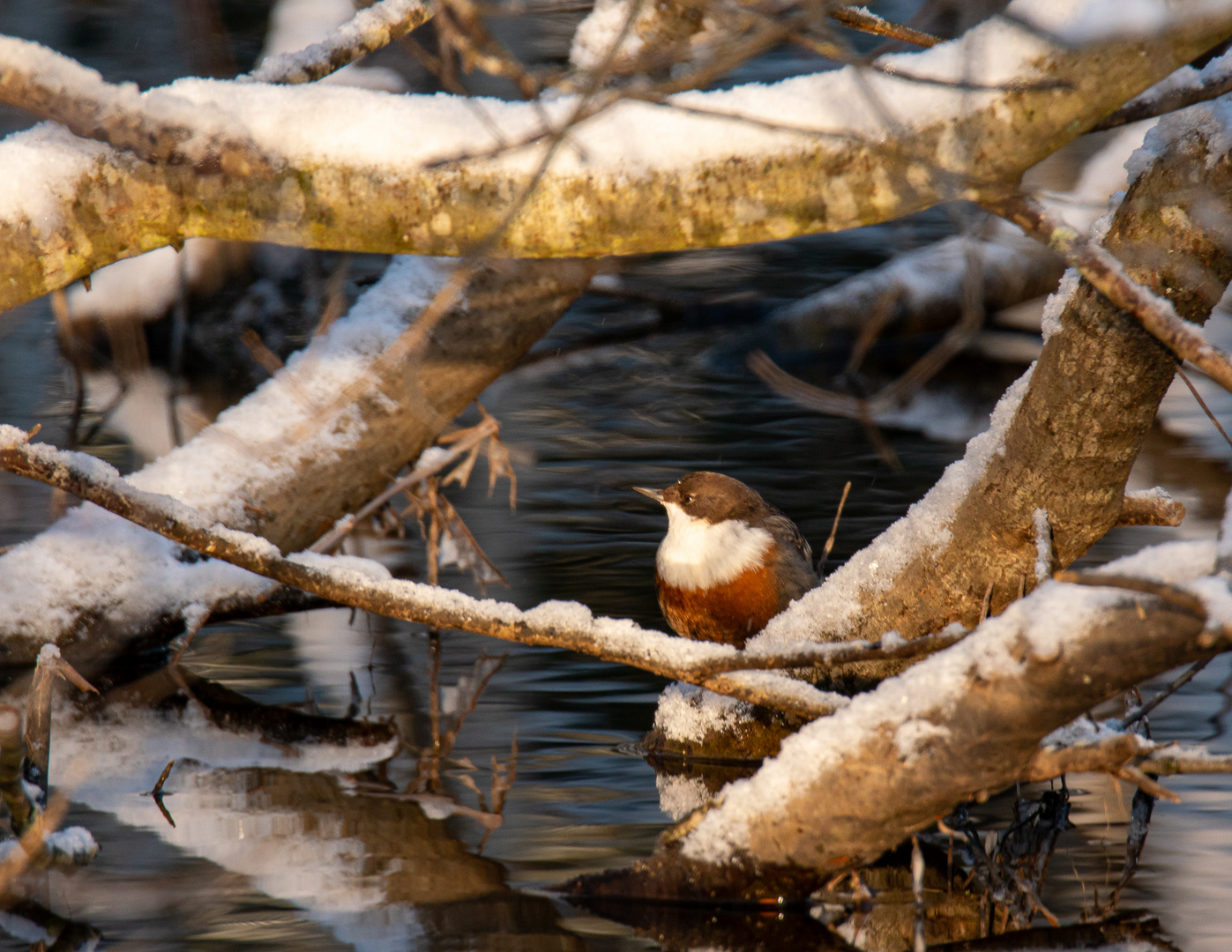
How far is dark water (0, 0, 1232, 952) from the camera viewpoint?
9.97ft

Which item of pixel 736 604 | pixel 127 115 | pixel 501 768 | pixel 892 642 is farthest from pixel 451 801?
pixel 127 115

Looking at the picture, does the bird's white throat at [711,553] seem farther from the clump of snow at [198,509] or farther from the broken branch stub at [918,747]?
the broken branch stub at [918,747]

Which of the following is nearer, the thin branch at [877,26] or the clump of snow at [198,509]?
the thin branch at [877,26]

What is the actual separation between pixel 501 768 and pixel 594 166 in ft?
6.17

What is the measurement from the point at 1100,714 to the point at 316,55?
319cm

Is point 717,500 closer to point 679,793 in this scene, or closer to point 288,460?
point 679,793

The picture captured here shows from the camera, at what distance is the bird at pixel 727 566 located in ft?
14.4

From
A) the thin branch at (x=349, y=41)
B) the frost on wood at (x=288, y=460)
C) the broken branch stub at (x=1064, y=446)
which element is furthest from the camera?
the frost on wood at (x=288, y=460)

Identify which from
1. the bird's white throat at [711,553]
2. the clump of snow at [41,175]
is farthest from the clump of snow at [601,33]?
the clump of snow at [41,175]

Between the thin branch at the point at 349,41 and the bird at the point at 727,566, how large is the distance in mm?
1775

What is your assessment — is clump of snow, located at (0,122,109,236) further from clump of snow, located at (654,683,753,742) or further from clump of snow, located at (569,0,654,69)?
clump of snow, located at (654,683,753,742)

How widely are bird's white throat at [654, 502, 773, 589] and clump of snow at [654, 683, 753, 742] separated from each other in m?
0.48

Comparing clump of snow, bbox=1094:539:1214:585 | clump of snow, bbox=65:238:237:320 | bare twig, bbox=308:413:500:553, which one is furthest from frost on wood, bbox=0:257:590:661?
clump of snow, bbox=65:238:237:320

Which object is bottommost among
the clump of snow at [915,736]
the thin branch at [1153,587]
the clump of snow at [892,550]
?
the clump of snow at [892,550]
